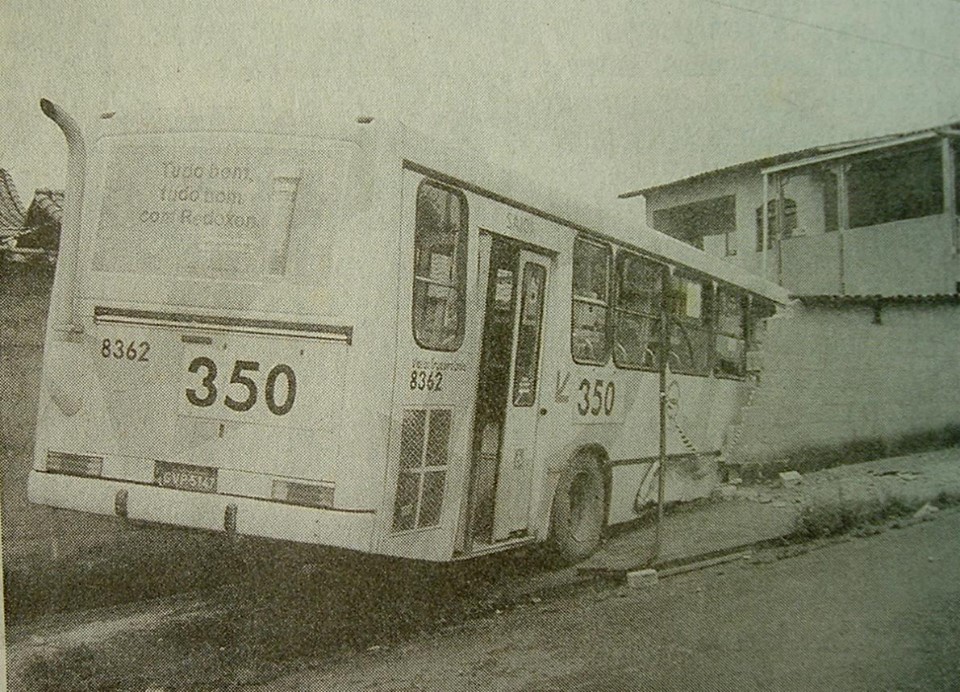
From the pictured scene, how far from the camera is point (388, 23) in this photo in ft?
11.8

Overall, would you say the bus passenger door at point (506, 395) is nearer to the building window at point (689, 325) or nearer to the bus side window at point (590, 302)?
the bus side window at point (590, 302)

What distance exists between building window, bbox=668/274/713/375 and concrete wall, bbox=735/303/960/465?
179 cm

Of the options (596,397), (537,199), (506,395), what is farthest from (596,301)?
(506,395)

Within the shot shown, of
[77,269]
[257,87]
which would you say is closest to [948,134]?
[257,87]

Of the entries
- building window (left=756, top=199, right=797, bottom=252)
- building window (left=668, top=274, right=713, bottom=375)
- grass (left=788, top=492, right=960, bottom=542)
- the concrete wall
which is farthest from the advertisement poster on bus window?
building window (left=756, top=199, right=797, bottom=252)

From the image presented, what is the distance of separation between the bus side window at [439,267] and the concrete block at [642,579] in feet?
6.32

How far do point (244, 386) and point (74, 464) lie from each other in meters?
0.92

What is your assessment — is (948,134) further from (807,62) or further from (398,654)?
(398,654)

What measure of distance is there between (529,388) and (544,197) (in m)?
1.16

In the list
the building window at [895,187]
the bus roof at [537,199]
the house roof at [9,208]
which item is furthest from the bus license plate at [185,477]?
the building window at [895,187]

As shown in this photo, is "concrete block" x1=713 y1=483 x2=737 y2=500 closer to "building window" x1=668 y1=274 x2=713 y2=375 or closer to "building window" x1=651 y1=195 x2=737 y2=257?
"building window" x1=668 y1=274 x2=713 y2=375

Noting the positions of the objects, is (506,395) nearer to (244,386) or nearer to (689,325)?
(244,386)

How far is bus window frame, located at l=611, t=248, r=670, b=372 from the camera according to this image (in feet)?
19.1

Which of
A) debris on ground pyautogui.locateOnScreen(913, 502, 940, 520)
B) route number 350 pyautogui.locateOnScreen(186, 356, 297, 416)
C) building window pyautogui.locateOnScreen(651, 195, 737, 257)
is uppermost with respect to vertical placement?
building window pyautogui.locateOnScreen(651, 195, 737, 257)
